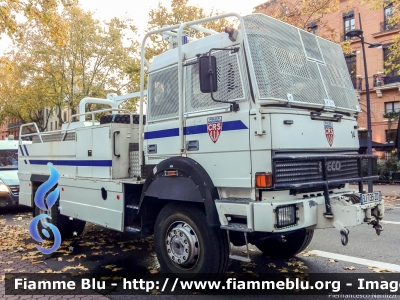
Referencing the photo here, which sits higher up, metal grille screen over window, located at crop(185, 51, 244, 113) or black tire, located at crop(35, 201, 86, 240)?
metal grille screen over window, located at crop(185, 51, 244, 113)

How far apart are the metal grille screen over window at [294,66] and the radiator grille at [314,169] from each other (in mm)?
713

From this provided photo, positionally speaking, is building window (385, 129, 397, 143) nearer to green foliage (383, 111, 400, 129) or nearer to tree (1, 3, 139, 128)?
green foliage (383, 111, 400, 129)

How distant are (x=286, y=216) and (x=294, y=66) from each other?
1.86 meters

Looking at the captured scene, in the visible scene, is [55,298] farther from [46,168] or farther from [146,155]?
[46,168]

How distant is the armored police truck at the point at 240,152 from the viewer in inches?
167

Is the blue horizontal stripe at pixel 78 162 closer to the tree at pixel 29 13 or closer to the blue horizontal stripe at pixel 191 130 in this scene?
the blue horizontal stripe at pixel 191 130

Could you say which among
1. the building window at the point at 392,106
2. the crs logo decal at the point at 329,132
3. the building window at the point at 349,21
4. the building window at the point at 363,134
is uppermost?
the building window at the point at 349,21

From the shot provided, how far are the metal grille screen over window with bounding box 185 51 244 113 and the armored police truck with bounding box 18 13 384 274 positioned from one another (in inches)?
0.5

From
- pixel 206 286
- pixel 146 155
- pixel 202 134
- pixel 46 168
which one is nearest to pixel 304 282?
pixel 206 286

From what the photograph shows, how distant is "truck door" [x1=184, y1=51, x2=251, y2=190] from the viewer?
14.2ft

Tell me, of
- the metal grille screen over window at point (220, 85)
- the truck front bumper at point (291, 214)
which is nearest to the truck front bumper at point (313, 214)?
the truck front bumper at point (291, 214)

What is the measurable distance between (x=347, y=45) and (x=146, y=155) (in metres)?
13.8

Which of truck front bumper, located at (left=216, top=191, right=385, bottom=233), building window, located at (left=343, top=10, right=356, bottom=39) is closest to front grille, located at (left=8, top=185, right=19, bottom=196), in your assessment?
truck front bumper, located at (left=216, top=191, right=385, bottom=233)

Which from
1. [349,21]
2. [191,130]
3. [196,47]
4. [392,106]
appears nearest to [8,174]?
[191,130]
